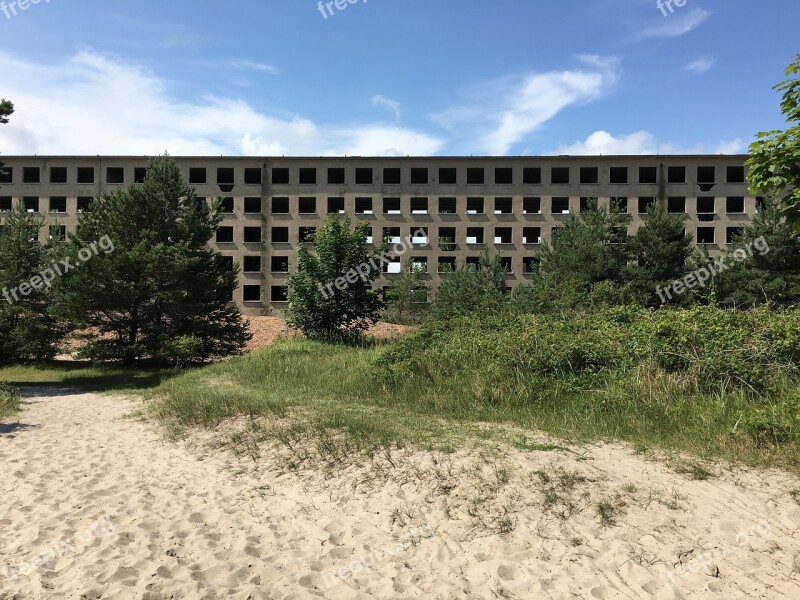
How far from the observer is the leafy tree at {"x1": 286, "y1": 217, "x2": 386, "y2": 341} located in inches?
1025

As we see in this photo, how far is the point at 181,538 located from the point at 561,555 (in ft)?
12.5

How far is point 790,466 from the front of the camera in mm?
6047

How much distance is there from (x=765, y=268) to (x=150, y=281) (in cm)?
3728

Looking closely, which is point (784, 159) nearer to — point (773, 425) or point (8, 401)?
point (773, 425)

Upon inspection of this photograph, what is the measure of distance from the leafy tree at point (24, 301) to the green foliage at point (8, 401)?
11.6m

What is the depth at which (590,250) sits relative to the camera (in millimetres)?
34375

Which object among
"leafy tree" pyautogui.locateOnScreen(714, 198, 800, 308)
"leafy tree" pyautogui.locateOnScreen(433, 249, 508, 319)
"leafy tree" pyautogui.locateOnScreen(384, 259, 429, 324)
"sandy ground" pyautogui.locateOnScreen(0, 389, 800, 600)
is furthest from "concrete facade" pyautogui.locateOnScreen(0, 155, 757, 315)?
"sandy ground" pyautogui.locateOnScreen(0, 389, 800, 600)

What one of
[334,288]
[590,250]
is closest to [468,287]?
[590,250]

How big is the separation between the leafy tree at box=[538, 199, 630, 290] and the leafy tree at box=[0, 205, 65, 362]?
2769cm

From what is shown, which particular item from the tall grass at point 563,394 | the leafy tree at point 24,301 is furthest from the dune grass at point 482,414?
the leafy tree at point 24,301

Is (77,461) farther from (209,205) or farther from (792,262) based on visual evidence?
(792,262)

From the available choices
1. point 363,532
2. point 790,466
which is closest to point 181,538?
point 363,532

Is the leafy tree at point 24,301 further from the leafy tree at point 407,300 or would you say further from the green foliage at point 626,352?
the leafy tree at point 407,300

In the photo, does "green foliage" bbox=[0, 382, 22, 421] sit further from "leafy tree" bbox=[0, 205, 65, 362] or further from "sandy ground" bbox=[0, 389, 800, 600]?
"leafy tree" bbox=[0, 205, 65, 362]
